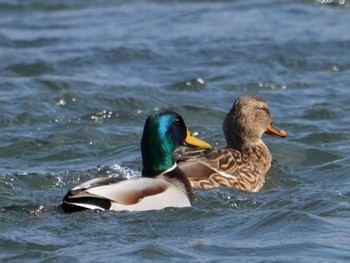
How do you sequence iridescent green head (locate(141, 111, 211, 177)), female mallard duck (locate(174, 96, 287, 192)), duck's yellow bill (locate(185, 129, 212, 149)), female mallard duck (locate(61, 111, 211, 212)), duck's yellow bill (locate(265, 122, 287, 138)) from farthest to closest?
duck's yellow bill (locate(265, 122, 287, 138)) → female mallard duck (locate(174, 96, 287, 192)) → duck's yellow bill (locate(185, 129, 212, 149)) → iridescent green head (locate(141, 111, 211, 177)) → female mallard duck (locate(61, 111, 211, 212))

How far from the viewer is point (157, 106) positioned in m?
15.8

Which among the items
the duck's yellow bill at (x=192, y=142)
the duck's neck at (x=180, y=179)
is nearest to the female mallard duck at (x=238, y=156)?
the duck's yellow bill at (x=192, y=142)

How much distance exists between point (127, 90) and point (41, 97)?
110cm

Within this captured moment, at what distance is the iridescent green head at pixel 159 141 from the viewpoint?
11406 mm

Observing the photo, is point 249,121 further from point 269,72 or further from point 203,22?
point 203,22

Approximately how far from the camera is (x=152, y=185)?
10891 mm

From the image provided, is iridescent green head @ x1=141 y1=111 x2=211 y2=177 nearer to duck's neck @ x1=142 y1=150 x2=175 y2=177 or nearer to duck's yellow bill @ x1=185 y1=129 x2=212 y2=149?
duck's neck @ x1=142 y1=150 x2=175 y2=177

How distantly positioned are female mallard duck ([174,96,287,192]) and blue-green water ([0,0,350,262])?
0.74 feet

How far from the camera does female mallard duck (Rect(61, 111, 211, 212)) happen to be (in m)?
10.5

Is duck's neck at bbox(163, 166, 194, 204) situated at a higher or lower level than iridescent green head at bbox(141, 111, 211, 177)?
lower

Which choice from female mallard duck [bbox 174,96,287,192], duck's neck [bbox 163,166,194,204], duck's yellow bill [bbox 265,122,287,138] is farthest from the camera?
duck's yellow bill [bbox 265,122,287,138]

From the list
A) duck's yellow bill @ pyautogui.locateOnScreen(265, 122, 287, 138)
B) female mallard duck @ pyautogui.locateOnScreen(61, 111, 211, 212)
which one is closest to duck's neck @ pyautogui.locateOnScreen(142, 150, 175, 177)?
female mallard duck @ pyautogui.locateOnScreen(61, 111, 211, 212)

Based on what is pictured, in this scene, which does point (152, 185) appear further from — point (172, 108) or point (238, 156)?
point (172, 108)

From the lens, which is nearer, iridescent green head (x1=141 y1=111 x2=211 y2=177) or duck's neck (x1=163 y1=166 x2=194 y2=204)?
duck's neck (x1=163 y1=166 x2=194 y2=204)
